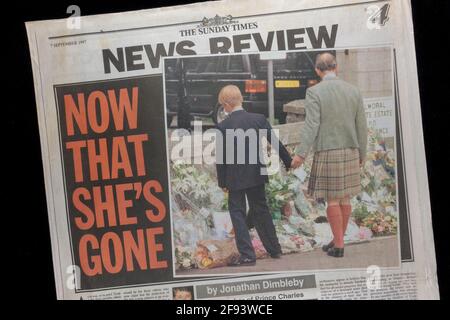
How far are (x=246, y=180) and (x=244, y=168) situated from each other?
2.0 inches

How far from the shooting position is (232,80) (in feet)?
6.33

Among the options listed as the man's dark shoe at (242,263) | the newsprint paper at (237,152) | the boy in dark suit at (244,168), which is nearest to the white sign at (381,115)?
the newsprint paper at (237,152)

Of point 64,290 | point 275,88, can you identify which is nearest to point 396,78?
point 275,88

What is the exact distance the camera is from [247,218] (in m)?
1.98

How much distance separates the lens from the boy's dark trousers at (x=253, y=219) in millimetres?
1977

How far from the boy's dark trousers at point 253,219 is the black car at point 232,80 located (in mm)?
331

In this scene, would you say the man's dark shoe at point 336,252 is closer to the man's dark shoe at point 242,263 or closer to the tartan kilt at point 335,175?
the tartan kilt at point 335,175

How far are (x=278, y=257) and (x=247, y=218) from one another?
215 mm

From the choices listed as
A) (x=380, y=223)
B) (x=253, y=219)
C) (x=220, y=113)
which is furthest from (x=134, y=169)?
(x=380, y=223)

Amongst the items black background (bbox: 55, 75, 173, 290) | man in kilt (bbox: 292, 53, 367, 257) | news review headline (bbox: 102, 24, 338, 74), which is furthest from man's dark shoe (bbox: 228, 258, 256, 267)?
news review headline (bbox: 102, 24, 338, 74)

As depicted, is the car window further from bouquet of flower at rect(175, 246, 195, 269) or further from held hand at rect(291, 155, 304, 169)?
bouquet of flower at rect(175, 246, 195, 269)

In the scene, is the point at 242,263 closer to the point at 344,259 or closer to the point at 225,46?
the point at 344,259

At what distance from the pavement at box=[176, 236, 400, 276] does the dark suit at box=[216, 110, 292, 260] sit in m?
0.06

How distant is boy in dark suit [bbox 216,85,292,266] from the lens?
1938 mm
